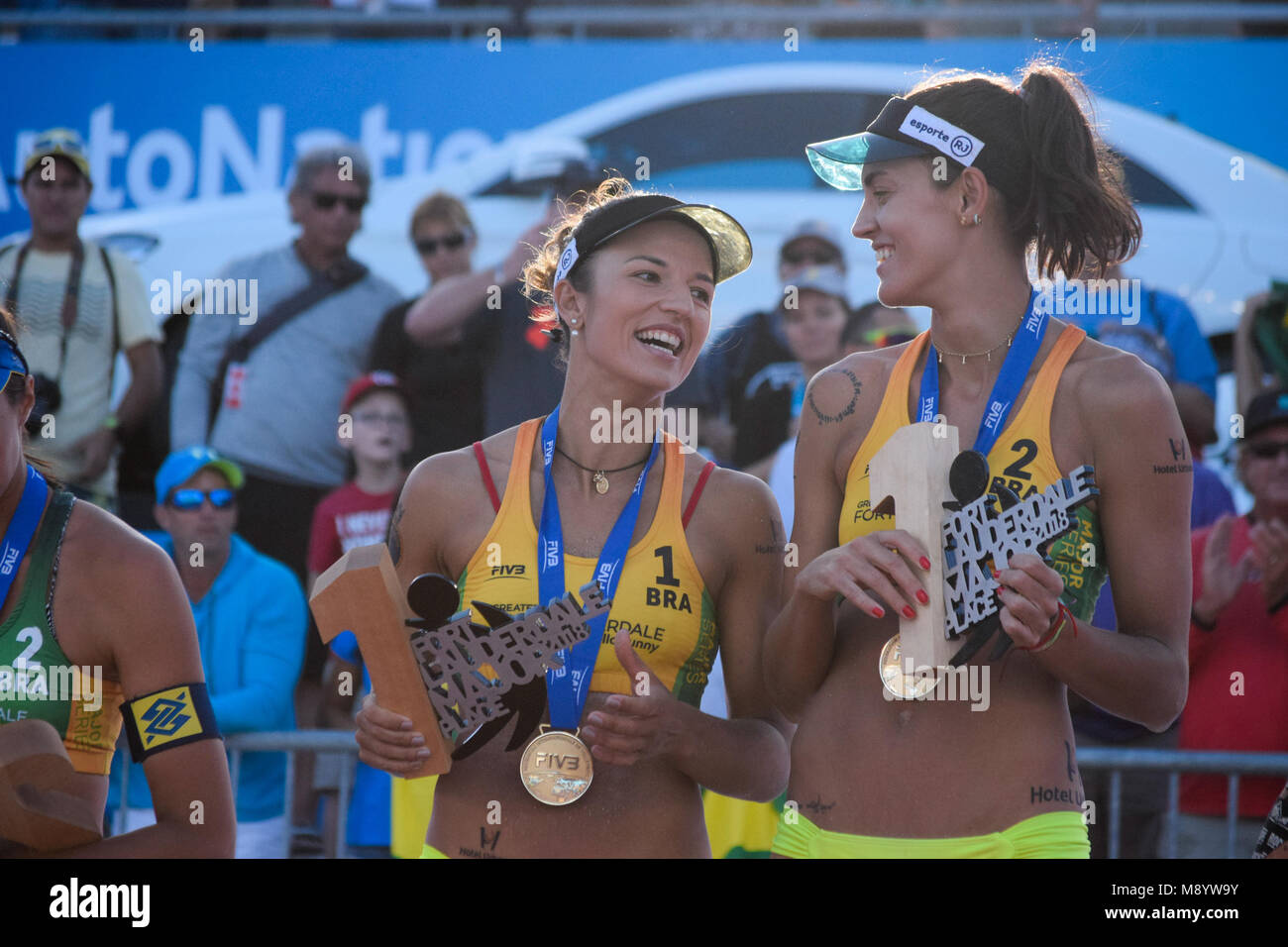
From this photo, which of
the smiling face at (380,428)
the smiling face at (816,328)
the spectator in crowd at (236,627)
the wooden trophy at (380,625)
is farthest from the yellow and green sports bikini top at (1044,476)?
the smiling face at (380,428)

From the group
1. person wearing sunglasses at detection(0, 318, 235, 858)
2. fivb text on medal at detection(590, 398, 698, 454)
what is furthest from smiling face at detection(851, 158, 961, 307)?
person wearing sunglasses at detection(0, 318, 235, 858)

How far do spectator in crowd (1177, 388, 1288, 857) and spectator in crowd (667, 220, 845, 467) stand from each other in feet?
5.92

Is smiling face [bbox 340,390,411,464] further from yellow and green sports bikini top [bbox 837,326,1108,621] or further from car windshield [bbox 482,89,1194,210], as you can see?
yellow and green sports bikini top [bbox 837,326,1108,621]

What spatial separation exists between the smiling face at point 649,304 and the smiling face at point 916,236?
0.41 meters

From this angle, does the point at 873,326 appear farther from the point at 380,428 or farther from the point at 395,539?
the point at 395,539

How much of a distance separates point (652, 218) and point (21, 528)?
4.38ft

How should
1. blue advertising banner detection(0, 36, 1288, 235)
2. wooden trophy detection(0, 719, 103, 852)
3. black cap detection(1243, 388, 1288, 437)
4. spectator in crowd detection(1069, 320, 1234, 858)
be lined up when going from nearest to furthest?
wooden trophy detection(0, 719, 103, 852), spectator in crowd detection(1069, 320, 1234, 858), black cap detection(1243, 388, 1288, 437), blue advertising banner detection(0, 36, 1288, 235)

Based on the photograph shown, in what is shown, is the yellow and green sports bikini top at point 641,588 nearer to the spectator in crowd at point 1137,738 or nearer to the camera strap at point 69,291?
the spectator in crowd at point 1137,738

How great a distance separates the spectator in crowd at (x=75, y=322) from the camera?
229 inches

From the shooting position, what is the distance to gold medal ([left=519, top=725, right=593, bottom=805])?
8.82 ft

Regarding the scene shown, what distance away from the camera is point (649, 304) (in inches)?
115
